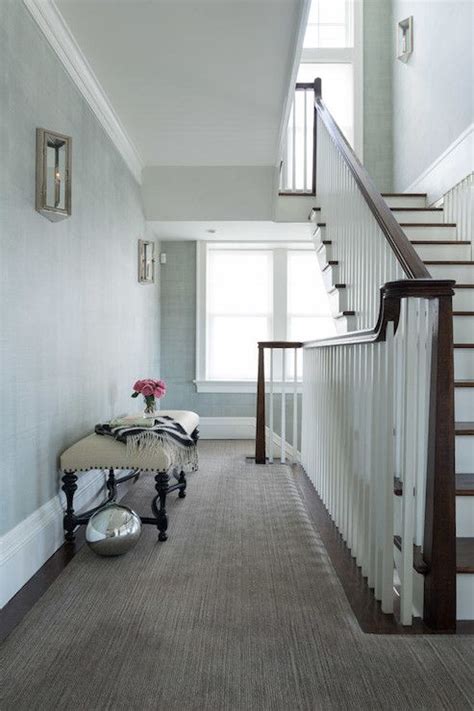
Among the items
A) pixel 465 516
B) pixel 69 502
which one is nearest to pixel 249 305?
pixel 69 502

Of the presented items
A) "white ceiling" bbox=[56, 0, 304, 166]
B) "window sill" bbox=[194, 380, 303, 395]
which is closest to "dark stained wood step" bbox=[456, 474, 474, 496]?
"white ceiling" bbox=[56, 0, 304, 166]

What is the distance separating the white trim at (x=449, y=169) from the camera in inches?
165

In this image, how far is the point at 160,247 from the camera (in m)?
6.54

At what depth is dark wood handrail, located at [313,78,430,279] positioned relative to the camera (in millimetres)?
2250

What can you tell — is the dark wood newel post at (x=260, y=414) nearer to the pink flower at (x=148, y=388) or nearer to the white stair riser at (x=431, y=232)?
the pink flower at (x=148, y=388)

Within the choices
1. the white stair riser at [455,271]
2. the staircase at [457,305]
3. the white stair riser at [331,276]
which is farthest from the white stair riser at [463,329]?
the white stair riser at [331,276]

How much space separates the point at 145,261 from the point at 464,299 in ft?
9.16

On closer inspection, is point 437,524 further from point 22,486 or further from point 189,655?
point 22,486

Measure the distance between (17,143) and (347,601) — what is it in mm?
2235

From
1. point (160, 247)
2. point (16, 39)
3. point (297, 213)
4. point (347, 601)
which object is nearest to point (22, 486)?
point (347, 601)

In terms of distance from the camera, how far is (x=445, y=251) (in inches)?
161

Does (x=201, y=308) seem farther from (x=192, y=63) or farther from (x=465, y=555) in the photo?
(x=465, y=555)

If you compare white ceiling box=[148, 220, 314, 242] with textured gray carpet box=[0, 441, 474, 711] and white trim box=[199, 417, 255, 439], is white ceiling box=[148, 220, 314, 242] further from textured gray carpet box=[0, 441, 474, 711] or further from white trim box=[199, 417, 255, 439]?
textured gray carpet box=[0, 441, 474, 711]

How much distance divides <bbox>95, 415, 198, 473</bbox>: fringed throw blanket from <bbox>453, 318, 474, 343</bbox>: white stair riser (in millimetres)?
1635
